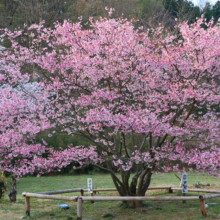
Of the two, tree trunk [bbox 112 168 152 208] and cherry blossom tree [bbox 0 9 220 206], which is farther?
tree trunk [bbox 112 168 152 208]

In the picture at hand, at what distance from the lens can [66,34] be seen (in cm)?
687

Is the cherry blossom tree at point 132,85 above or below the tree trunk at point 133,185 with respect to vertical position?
above

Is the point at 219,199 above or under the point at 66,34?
under

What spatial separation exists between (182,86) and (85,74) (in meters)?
1.98

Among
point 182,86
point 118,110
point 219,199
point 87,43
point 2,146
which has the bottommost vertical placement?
point 219,199

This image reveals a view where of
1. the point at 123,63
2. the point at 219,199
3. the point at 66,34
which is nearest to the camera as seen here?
the point at 123,63

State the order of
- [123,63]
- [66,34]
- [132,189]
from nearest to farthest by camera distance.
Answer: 1. [123,63]
2. [66,34]
3. [132,189]

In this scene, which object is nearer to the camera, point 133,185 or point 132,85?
point 132,85

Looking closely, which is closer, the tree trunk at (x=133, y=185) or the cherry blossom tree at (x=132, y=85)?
the cherry blossom tree at (x=132, y=85)

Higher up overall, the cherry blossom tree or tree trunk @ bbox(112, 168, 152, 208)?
the cherry blossom tree

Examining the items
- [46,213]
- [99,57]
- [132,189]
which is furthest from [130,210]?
[99,57]

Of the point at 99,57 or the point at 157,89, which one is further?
the point at 157,89

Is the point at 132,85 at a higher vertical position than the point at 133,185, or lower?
higher

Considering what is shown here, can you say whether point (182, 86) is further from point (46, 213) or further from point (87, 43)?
point (46, 213)
